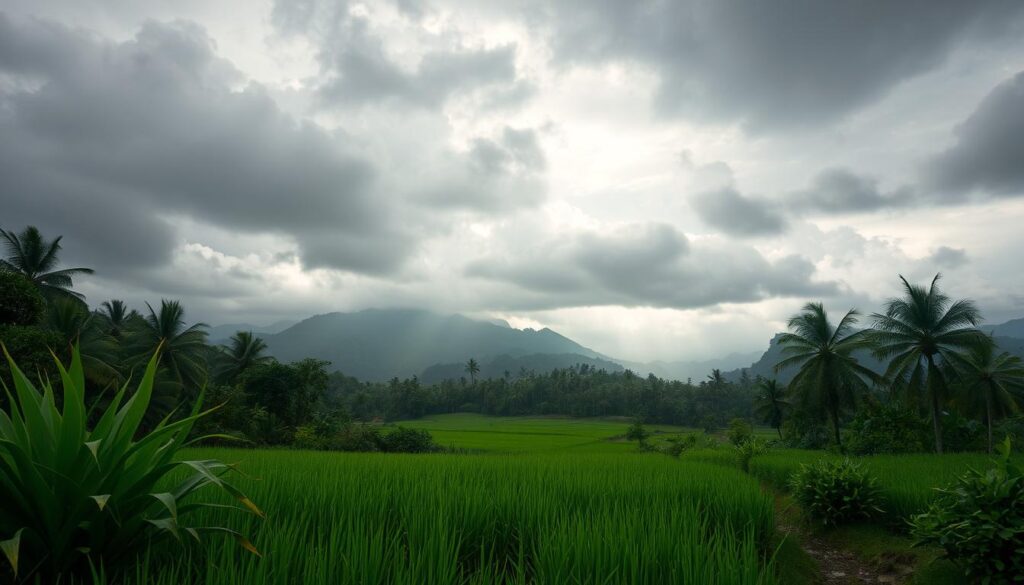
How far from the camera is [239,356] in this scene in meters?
40.5

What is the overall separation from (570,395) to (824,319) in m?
73.8

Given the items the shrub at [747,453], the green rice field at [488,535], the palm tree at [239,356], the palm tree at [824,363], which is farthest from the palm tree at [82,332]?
the palm tree at [824,363]

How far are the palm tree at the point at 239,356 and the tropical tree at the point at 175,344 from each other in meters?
4.97

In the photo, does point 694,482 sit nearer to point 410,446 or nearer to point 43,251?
point 410,446

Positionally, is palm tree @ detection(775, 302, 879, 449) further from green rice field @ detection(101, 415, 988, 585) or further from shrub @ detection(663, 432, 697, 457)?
green rice field @ detection(101, 415, 988, 585)

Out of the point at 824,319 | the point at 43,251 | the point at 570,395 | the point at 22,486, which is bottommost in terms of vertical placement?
the point at 570,395

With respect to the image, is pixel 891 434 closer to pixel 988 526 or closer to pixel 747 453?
pixel 747 453

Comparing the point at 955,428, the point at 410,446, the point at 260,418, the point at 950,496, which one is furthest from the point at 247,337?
the point at 955,428

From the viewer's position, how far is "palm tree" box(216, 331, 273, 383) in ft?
130

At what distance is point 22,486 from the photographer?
2.68 metres

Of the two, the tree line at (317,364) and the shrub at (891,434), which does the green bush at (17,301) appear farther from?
the shrub at (891,434)

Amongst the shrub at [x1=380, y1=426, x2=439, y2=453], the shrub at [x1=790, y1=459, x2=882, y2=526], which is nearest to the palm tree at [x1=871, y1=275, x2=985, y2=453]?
the shrub at [x1=790, y1=459, x2=882, y2=526]

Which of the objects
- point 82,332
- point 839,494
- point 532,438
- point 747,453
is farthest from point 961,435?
point 82,332

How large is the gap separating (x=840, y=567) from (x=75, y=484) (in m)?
10.3
